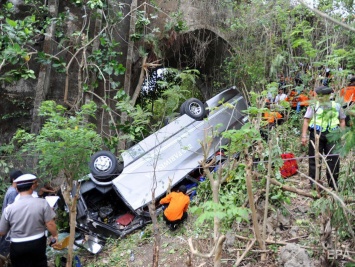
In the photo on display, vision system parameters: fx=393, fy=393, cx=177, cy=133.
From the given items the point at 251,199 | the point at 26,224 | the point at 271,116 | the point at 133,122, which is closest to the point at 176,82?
the point at 133,122

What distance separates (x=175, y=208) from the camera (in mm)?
5934

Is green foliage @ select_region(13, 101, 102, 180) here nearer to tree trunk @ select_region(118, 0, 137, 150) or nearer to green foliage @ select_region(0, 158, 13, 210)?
green foliage @ select_region(0, 158, 13, 210)

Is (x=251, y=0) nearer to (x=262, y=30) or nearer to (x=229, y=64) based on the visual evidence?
(x=262, y=30)

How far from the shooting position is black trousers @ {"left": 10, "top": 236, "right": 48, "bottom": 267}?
4117 millimetres

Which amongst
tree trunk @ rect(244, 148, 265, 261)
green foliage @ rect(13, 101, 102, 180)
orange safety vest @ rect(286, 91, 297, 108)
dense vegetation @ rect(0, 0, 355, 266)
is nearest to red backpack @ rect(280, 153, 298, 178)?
dense vegetation @ rect(0, 0, 355, 266)

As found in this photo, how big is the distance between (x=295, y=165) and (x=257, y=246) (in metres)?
2.16

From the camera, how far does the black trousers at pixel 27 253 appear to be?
162 inches

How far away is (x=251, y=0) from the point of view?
9664mm

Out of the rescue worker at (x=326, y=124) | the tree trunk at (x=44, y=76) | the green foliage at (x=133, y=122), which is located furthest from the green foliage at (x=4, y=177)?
the rescue worker at (x=326, y=124)

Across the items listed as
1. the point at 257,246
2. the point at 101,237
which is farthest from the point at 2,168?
the point at 257,246

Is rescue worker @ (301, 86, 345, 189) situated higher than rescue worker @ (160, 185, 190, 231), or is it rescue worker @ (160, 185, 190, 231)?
rescue worker @ (301, 86, 345, 189)

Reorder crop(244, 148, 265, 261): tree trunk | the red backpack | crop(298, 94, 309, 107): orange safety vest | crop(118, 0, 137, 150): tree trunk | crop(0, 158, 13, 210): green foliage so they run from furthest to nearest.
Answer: crop(118, 0, 137, 150): tree trunk
crop(0, 158, 13, 210): green foliage
the red backpack
crop(244, 148, 265, 261): tree trunk
crop(298, 94, 309, 107): orange safety vest

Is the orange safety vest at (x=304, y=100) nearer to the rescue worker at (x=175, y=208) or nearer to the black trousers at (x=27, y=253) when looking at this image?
the rescue worker at (x=175, y=208)

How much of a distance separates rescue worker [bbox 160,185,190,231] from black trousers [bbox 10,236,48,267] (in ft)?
7.14
